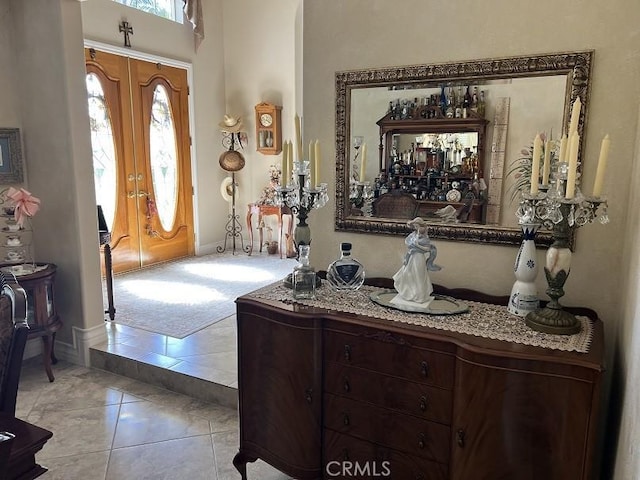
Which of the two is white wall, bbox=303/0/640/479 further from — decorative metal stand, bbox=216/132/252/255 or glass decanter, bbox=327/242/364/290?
decorative metal stand, bbox=216/132/252/255

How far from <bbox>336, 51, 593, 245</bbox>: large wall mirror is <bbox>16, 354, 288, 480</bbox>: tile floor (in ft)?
4.35

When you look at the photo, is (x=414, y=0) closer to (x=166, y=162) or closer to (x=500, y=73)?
(x=500, y=73)

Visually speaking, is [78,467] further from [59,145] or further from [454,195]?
[454,195]

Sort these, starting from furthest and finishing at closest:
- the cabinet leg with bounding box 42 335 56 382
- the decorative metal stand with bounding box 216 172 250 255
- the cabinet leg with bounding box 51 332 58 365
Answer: the decorative metal stand with bounding box 216 172 250 255
the cabinet leg with bounding box 51 332 58 365
the cabinet leg with bounding box 42 335 56 382

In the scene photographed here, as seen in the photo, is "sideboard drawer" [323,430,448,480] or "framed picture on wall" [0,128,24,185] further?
"framed picture on wall" [0,128,24,185]

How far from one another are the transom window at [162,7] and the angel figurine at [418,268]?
16.1 feet

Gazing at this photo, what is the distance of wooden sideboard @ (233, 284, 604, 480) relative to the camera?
5.01 ft

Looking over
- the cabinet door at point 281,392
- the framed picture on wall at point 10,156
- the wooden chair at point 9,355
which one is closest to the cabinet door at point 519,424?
the cabinet door at point 281,392

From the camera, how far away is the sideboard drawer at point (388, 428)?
68.7 inches

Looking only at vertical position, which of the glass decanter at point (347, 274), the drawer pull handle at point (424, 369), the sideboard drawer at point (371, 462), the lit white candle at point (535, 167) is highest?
the lit white candle at point (535, 167)

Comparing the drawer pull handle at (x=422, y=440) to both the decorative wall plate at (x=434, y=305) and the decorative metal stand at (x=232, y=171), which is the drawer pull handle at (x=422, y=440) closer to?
the decorative wall plate at (x=434, y=305)

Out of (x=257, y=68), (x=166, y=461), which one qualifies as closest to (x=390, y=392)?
(x=166, y=461)

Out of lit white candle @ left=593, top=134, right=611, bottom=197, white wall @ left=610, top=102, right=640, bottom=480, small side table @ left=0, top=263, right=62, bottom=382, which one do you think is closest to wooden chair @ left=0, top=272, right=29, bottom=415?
small side table @ left=0, top=263, right=62, bottom=382

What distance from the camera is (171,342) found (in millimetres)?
3492
